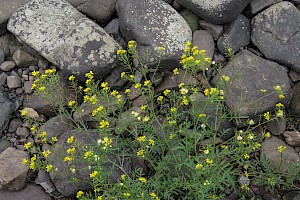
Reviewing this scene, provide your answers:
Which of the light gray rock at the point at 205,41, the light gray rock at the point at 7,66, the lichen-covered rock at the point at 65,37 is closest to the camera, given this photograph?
the lichen-covered rock at the point at 65,37

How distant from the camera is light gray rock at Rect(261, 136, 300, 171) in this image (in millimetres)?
4418

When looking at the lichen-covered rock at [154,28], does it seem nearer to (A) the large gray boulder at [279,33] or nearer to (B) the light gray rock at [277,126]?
(A) the large gray boulder at [279,33]

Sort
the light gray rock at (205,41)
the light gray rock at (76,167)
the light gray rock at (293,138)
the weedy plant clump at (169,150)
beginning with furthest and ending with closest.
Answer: the light gray rock at (205,41)
the light gray rock at (293,138)
the light gray rock at (76,167)
the weedy plant clump at (169,150)

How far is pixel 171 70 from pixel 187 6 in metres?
0.70

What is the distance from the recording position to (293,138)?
4.53m

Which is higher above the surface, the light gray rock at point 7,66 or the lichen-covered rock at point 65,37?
the lichen-covered rock at point 65,37

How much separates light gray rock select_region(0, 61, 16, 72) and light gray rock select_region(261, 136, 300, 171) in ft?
9.05

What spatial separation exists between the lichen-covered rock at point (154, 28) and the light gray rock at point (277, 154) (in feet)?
3.98

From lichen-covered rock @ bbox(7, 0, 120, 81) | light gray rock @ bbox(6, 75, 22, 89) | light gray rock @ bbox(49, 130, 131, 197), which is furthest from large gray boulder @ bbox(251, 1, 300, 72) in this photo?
light gray rock @ bbox(6, 75, 22, 89)

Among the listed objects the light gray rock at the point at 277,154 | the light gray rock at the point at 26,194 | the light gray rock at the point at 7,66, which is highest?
the light gray rock at the point at 277,154

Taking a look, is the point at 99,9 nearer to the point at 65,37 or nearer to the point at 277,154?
the point at 65,37

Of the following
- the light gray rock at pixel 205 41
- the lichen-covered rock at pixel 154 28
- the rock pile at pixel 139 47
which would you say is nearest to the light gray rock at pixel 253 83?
the rock pile at pixel 139 47

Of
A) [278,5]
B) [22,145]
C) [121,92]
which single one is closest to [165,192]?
[121,92]

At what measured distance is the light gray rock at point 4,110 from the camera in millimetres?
4670
